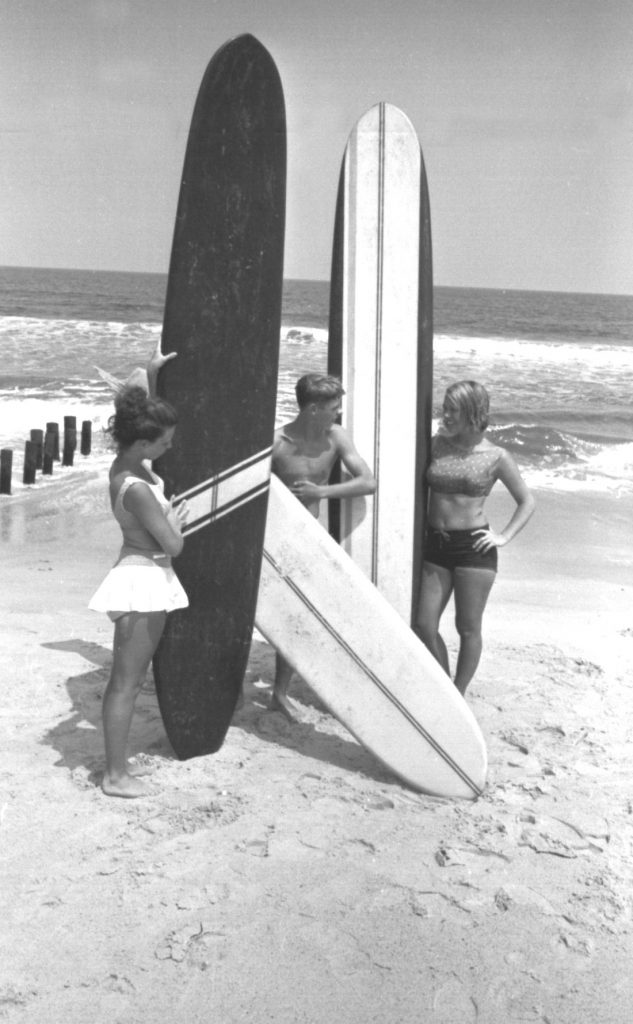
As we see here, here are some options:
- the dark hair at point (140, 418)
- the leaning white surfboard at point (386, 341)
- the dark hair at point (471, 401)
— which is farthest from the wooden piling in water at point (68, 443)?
the dark hair at point (140, 418)

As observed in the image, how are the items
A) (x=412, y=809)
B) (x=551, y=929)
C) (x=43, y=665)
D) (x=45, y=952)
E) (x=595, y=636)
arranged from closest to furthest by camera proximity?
(x=45, y=952)
(x=551, y=929)
(x=412, y=809)
(x=43, y=665)
(x=595, y=636)

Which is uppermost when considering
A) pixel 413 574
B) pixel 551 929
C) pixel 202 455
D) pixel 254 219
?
pixel 254 219

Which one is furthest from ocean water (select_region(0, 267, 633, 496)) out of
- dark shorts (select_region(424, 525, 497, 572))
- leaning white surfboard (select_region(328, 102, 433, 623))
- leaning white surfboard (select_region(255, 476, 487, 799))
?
dark shorts (select_region(424, 525, 497, 572))

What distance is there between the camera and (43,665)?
463 centimetres

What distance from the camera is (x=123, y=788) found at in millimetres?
3385

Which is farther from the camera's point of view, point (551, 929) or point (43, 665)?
point (43, 665)

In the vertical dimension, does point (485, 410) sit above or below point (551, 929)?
above

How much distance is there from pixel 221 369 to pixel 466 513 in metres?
1.04

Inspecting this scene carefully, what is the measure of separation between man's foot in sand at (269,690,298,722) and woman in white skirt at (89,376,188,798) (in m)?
0.94

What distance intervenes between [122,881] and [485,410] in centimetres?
200

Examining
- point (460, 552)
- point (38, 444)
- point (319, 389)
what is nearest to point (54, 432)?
point (38, 444)

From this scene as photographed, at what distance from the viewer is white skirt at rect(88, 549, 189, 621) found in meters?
3.17

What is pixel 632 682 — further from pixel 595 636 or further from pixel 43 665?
pixel 43 665

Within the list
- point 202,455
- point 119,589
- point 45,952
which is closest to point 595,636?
point 202,455
